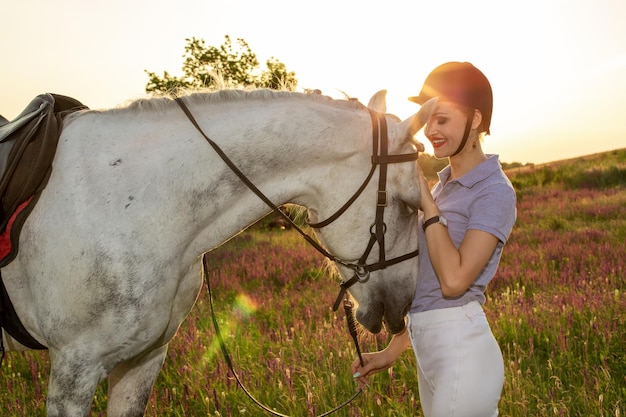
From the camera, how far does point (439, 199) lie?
109 inches

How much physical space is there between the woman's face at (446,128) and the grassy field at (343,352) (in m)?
1.40

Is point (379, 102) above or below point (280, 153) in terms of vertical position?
above

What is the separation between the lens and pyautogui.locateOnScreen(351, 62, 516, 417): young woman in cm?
229

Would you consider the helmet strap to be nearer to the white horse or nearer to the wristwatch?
the white horse

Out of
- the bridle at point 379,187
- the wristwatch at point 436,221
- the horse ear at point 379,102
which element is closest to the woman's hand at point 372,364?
the bridle at point 379,187

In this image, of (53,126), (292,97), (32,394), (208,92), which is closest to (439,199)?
(292,97)

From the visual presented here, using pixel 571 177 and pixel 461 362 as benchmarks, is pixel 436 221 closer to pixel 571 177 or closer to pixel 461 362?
pixel 461 362

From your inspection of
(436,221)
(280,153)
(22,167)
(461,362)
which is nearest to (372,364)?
(461,362)

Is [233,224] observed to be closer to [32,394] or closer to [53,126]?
[53,126]

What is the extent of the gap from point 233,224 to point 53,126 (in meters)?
0.97

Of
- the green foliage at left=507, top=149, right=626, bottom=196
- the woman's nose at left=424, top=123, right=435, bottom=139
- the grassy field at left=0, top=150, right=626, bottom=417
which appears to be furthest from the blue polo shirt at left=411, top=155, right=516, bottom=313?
the green foliage at left=507, top=149, right=626, bottom=196

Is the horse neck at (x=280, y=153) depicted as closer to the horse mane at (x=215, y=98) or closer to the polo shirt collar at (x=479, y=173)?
the horse mane at (x=215, y=98)

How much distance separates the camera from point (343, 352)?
13.8ft

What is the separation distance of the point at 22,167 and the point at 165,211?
2.19 feet
